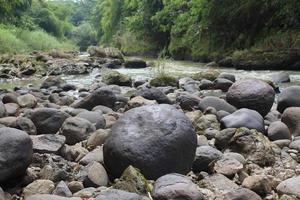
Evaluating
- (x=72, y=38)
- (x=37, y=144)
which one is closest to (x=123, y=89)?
(x=37, y=144)

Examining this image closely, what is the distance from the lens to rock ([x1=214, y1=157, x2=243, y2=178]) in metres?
3.96

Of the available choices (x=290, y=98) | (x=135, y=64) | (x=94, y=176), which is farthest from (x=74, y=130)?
(x=135, y=64)

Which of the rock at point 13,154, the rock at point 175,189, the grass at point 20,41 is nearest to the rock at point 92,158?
the rock at point 13,154

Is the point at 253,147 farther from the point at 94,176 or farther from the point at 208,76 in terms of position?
the point at 208,76

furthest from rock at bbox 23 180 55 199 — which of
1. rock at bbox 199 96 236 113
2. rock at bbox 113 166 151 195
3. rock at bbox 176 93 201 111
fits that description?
rock at bbox 176 93 201 111

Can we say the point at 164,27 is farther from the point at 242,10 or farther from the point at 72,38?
the point at 72,38

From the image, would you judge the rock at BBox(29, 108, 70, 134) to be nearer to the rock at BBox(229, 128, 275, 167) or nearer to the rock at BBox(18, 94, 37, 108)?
the rock at BBox(229, 128, 275, 167)

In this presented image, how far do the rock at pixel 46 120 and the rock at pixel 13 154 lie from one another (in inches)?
59.3

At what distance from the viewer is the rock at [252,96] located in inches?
247

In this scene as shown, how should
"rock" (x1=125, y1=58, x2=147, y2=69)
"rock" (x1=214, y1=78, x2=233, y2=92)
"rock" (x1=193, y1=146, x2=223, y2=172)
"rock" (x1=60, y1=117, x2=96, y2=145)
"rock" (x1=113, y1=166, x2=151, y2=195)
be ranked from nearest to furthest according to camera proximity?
"rock" (x1=113, y1=166, x2=151, y2=195) < "rock" (x1=193, y1=146, x2=223, y2=172) < "rock" (x1=60, y1=117, x2=96, y2=145) < "rock" (x1=214, y1=78, x2=233, y2=92) < "rock" (x1=125, y1=58, x2=147, y2=69)

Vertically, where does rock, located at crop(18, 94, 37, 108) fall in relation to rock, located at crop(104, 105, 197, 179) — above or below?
below

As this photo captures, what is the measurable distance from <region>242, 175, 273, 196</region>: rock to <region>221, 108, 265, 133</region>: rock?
1.57 meters

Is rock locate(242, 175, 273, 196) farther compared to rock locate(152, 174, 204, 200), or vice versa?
rock locate(242, 175, 273, 196)

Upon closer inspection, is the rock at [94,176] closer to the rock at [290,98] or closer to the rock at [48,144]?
the rock at [48,144]
